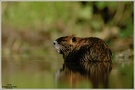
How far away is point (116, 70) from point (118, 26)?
100.0 inches

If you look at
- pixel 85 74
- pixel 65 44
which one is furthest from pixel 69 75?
pixel 65 44

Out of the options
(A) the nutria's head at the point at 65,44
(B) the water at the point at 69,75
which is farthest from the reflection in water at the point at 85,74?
(A) the nutria's head at the point at 65,44

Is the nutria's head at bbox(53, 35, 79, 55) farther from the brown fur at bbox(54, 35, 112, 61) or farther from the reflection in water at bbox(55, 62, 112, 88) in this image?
the reflection in water at bbox(55, 62, 112, 88)

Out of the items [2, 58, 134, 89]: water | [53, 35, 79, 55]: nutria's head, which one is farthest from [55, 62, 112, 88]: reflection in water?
[53, 35, 79, 55]: nutria's head

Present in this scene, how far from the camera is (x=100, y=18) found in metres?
5.77

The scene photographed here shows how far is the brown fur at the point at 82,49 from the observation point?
136 inches

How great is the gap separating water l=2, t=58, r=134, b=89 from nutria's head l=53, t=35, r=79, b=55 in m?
0.12

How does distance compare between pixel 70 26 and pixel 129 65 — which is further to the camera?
pixel 70 26

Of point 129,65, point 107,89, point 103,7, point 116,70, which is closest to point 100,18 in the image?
point 103,7

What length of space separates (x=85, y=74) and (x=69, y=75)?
0.11 meters

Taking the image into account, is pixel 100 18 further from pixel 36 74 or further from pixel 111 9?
pixel 36 74

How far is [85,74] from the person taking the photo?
3053mm

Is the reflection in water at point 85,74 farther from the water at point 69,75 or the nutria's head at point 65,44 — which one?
the nutria's head at point 65,44

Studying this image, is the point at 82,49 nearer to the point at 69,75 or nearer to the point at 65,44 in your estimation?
the point at 65,44
